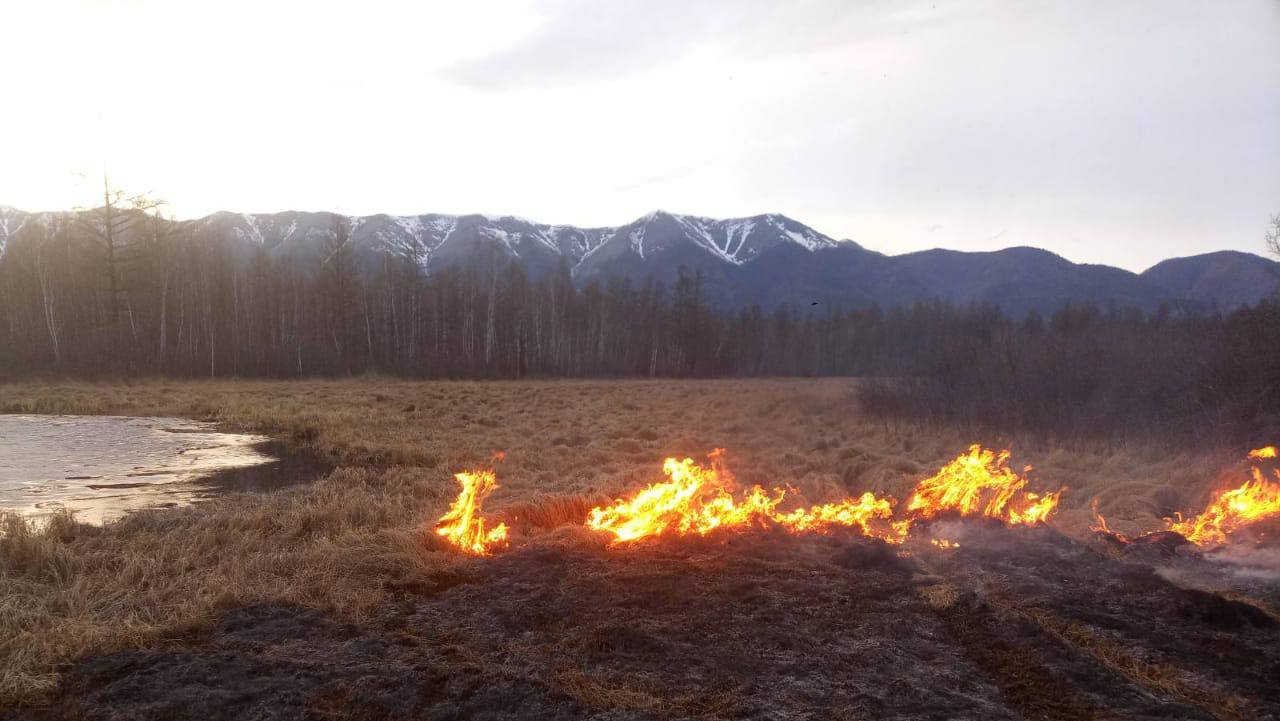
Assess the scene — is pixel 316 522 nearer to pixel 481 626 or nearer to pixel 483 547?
pixel 483 547

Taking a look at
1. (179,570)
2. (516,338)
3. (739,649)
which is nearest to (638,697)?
(739,649)

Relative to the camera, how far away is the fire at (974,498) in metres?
9.78

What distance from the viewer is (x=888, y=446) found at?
18.7 m

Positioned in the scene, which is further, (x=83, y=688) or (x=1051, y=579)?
(x=1051, y=579)

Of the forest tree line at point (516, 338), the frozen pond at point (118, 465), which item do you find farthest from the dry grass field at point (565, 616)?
the forest tree line at point (516, 338)

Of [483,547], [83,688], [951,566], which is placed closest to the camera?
[83,688]

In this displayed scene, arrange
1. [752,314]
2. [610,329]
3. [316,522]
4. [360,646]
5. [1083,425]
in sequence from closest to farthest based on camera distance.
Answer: [360,646] → [316,522] → [1083,425] → [610,329] → [752,314]

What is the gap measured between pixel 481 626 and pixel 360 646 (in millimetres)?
1047

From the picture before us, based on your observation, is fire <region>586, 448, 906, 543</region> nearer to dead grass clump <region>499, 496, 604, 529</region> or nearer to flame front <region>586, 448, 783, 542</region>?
flame front <region>586, 448, 783, 542</region>

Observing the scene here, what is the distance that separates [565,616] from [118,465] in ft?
46.8

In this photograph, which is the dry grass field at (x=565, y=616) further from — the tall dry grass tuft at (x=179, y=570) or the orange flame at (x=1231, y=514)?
the orange flame at (x=1231, y=514)

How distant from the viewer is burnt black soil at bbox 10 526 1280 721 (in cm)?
485

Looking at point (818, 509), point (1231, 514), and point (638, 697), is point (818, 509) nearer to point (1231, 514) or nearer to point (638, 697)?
point (1231, 514)

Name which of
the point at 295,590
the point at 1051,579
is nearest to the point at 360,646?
the point at 295,590
